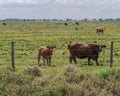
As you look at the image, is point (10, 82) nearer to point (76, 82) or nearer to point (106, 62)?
point (76, 82)

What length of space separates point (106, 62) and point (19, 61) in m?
4.94

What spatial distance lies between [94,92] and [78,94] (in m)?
0.54

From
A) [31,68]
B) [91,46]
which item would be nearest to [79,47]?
[91,46]

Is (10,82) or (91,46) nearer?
(10,82)

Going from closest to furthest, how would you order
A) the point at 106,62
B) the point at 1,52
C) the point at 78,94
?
the point at 78,94, the point at 106,62, the point at 1,52

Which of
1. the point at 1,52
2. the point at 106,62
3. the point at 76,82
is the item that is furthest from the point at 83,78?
the point at 1,52

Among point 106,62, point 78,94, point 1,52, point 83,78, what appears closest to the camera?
point 78,94

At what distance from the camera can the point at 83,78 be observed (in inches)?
541

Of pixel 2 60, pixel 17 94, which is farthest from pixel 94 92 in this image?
pixel 2 60

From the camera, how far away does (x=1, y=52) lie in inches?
1039

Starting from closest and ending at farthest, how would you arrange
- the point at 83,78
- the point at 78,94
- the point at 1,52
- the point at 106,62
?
the point at 78,94 → the point at 83,78 → the point at 106,62 → the point at 1,52

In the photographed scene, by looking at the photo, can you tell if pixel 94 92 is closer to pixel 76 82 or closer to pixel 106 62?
pixel 76 82

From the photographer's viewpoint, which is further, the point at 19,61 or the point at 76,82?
the point at 19,61

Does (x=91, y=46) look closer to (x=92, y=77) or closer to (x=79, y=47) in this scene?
(x=79, y=47)
